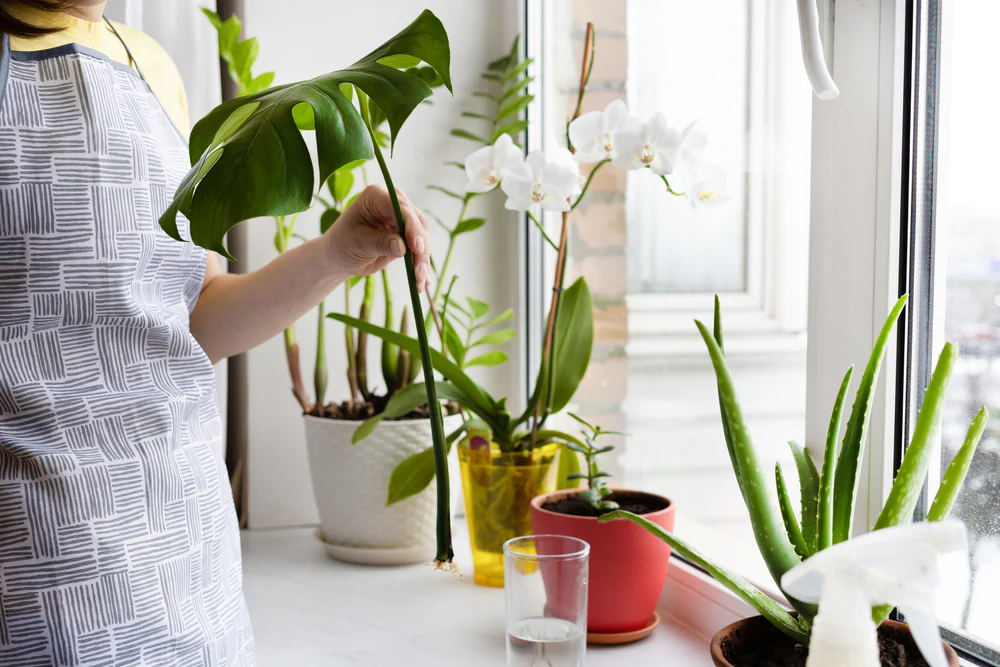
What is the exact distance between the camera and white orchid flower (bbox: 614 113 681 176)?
0.81m

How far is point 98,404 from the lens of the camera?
722mm

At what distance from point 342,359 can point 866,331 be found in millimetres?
897

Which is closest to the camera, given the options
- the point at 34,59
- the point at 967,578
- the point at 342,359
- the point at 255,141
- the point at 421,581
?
the point at 255,141

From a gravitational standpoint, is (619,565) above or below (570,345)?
below

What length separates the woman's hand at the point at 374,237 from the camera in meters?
0.69

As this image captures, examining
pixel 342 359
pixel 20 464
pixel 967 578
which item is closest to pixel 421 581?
pixel 342 359

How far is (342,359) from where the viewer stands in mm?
1424

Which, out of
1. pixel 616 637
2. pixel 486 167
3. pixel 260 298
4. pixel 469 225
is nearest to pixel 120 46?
pixel 260 298

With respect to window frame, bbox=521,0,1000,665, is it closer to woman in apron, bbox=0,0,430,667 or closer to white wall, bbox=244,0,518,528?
woman in apron, bbox=0,0,430,667

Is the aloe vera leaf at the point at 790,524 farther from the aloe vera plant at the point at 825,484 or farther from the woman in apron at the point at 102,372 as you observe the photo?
the woman in apron at the point at 102,372

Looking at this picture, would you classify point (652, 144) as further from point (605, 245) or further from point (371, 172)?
point (371, 172)

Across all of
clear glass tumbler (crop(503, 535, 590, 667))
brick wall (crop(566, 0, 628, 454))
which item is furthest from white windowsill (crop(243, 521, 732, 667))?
brick wall (crop(566, 0, 628, 454))

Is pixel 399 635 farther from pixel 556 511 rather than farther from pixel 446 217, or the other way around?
pixel 446 217

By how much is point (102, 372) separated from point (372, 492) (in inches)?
20.5
